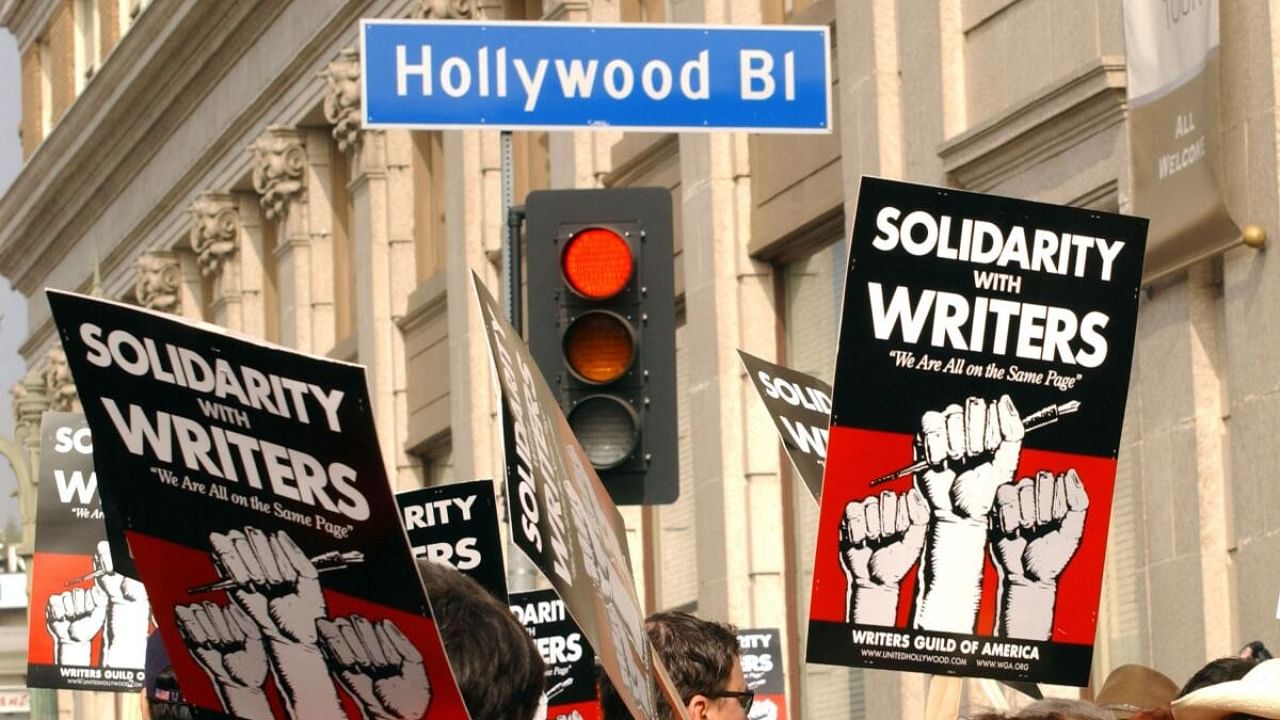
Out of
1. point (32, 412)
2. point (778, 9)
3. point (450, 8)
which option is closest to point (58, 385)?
point (32, 412)

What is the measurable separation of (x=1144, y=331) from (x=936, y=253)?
707cm

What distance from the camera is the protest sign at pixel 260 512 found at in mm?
3865

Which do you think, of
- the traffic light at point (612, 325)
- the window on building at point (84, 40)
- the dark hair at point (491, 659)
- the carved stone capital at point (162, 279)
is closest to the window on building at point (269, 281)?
the carved stone capital at point (162, 279)

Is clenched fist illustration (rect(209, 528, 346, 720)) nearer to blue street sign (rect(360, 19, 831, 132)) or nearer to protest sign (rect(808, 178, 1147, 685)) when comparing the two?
protest sign (rect(808, 178, 1147, 685))

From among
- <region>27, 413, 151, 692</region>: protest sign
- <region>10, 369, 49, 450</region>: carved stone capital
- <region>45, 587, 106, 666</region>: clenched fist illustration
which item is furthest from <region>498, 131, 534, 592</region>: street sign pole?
<region>10, 369, 49, 450</region>: carved stone capital

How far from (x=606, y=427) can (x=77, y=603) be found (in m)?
6.29

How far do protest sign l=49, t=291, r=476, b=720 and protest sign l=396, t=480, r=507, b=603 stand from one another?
173 inches

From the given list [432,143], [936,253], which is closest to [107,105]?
[432,143]

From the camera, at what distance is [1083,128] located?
14297mm

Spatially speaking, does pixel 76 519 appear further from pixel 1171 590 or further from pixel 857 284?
pixel 857 284

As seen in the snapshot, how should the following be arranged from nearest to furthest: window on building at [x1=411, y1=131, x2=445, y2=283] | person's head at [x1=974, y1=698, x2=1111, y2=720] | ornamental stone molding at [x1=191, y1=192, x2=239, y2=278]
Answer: person's head at [x1=974, y1=698, x2=1111, y2=720], window on building at [x1=411, y1=131, x2=445, y2=283], ornamental stone molding at [x1=191, y1=192, x2=239, y2=278]

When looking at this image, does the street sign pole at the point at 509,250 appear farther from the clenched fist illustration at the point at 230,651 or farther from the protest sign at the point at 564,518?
the clenched fist illustration at the point at 230,651

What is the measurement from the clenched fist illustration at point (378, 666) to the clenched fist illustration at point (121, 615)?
11.3 m

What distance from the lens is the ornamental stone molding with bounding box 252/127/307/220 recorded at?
105 feet
